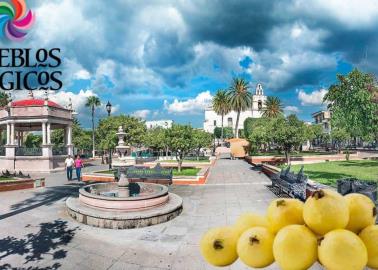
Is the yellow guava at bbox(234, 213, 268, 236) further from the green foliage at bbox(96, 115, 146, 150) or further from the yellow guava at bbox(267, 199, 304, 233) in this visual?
the green foliage at bbox(96, 115, 146, 150)

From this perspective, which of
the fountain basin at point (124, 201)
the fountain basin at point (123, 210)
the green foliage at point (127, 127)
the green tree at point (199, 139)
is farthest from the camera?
the green foliage at point (127, 127)

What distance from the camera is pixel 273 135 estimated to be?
30781 mm

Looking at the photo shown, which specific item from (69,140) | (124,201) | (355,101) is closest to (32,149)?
(69,140)

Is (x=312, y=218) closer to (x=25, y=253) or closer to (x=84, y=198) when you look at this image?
(x=25, y=253)

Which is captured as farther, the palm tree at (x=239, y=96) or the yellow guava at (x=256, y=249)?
the palm tree at (x=239, y=96)

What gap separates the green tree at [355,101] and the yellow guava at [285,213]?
16.4m

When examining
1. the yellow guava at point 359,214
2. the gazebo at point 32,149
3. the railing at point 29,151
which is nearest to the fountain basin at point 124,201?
the yellow guava at point 359,214

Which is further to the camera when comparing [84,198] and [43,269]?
[84,198]

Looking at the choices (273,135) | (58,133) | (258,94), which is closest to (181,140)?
(273,135)

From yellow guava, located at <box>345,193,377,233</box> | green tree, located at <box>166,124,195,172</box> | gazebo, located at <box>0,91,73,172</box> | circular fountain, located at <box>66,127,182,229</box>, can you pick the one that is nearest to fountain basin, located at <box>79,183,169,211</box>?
circular fountain, located at <box>66,127,182,229</box>

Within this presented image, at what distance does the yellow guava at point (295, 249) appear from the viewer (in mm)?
827

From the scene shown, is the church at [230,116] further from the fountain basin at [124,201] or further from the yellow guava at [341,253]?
the yellow guava at [341,253]

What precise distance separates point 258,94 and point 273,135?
9627cm

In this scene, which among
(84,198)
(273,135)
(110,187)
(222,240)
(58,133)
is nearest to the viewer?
(222,240)
